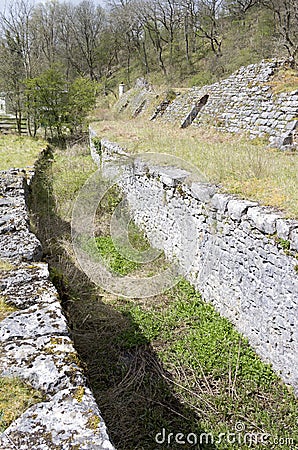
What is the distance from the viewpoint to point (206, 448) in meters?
3.88

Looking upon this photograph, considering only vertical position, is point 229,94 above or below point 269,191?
above

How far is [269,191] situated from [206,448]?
3268 mm

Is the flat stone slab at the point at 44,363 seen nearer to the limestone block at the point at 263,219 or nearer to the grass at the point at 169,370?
the grass at the point at 169,370

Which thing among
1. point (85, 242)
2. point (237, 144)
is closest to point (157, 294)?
point (85, 242)

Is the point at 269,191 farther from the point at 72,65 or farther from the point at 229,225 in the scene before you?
the point at 72,65

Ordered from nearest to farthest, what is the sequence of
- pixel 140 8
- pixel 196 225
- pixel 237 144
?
pixel 196 225
pixel 237 144
pixel 140 8

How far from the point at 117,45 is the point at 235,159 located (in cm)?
4333

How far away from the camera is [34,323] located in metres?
2.16

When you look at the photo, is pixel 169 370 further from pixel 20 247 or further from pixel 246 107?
pixel 246 107

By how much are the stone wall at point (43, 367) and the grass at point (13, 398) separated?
3 centimetres

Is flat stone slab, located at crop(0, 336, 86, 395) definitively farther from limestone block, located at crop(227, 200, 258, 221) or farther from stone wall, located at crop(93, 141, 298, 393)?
limestone block, located at crop(227, 200, 258, 221)

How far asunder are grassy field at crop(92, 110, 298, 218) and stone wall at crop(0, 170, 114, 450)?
3242mm

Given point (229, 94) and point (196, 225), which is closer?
point (196, 225)

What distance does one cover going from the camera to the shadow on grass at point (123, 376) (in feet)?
13.0
